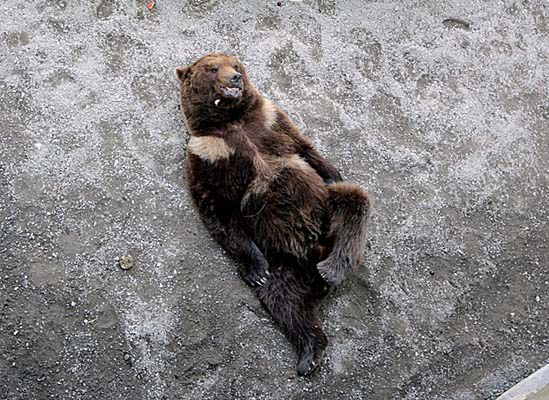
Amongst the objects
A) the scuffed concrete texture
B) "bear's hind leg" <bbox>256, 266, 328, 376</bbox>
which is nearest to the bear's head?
the scuffed concrete texture

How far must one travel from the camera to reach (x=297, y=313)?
15.8 ft

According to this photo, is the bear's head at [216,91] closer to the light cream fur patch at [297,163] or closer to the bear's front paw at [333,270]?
the light cream fur patch at [297,163]

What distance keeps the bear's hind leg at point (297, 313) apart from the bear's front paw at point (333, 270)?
159mm

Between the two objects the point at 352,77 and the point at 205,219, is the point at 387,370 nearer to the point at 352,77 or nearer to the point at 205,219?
the point at 205,219

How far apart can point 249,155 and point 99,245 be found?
1.17 m

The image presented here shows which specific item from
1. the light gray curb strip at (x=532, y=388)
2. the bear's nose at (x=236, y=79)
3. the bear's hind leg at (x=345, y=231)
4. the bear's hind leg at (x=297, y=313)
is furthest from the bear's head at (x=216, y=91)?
the light gray curb strip at (x=532, y=388)

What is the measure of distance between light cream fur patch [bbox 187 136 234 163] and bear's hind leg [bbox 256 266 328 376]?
821 millimetres

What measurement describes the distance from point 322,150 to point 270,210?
77 cm

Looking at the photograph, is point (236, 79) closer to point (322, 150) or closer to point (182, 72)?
point (182, 72)

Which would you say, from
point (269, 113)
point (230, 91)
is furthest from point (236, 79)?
point (269, 113)

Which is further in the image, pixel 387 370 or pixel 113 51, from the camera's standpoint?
pixel 113 51

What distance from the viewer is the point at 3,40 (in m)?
5.60

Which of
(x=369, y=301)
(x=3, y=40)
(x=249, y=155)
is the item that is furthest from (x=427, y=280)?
(x=3, y=40)

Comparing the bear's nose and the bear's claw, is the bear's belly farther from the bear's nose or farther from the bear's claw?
the bear's nose
